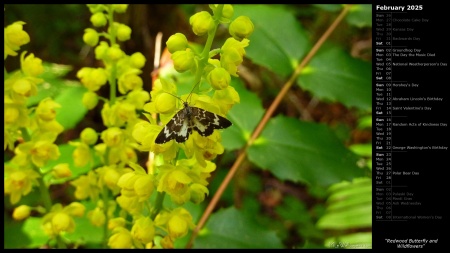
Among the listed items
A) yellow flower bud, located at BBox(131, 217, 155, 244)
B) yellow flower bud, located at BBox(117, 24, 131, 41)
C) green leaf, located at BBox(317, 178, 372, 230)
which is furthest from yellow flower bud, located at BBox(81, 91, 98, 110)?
green leaf, located at BBox(317, 178, 372, 230)

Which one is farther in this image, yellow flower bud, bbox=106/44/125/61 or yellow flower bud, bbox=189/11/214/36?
yellow flower bud, bbox=106/44/125/61

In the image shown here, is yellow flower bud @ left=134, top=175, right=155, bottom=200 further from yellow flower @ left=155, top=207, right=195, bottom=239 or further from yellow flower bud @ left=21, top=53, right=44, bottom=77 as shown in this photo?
yellow flower bud @ left=21, top=53, right=44, bottom=77

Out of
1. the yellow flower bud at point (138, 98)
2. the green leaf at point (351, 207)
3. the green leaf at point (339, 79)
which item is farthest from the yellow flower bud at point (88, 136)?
the green leaf at point (351, 207)

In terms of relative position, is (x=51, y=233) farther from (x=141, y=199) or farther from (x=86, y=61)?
(x=86, y=61)

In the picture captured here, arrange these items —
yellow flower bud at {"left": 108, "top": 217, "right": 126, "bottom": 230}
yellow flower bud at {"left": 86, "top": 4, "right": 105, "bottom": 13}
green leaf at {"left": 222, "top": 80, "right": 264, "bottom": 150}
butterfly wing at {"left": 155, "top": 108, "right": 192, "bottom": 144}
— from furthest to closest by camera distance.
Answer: green leaf at {"left": 222, "top": 80, "right": 264, "bottom": 150} → yellow flower bud at {"left": 86, "top": 4, "right": 105, "bottom": 13} → yellow flower bud at {"left": 108, "top": 217, "right": 126, "bottom": 230} → butterfly wing at {"left": 155, "top": 108, "right": 192, "bottom": 144}

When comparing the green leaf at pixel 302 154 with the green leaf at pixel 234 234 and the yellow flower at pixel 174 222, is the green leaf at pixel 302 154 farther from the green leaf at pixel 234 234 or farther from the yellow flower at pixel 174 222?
the yellow flower at pixel 174 222

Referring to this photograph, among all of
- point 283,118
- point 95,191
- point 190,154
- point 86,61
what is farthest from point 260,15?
point 86,61

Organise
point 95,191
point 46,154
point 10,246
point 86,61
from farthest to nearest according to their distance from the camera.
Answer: point 86,61, point 10,246, point 95,191, point 46,154
